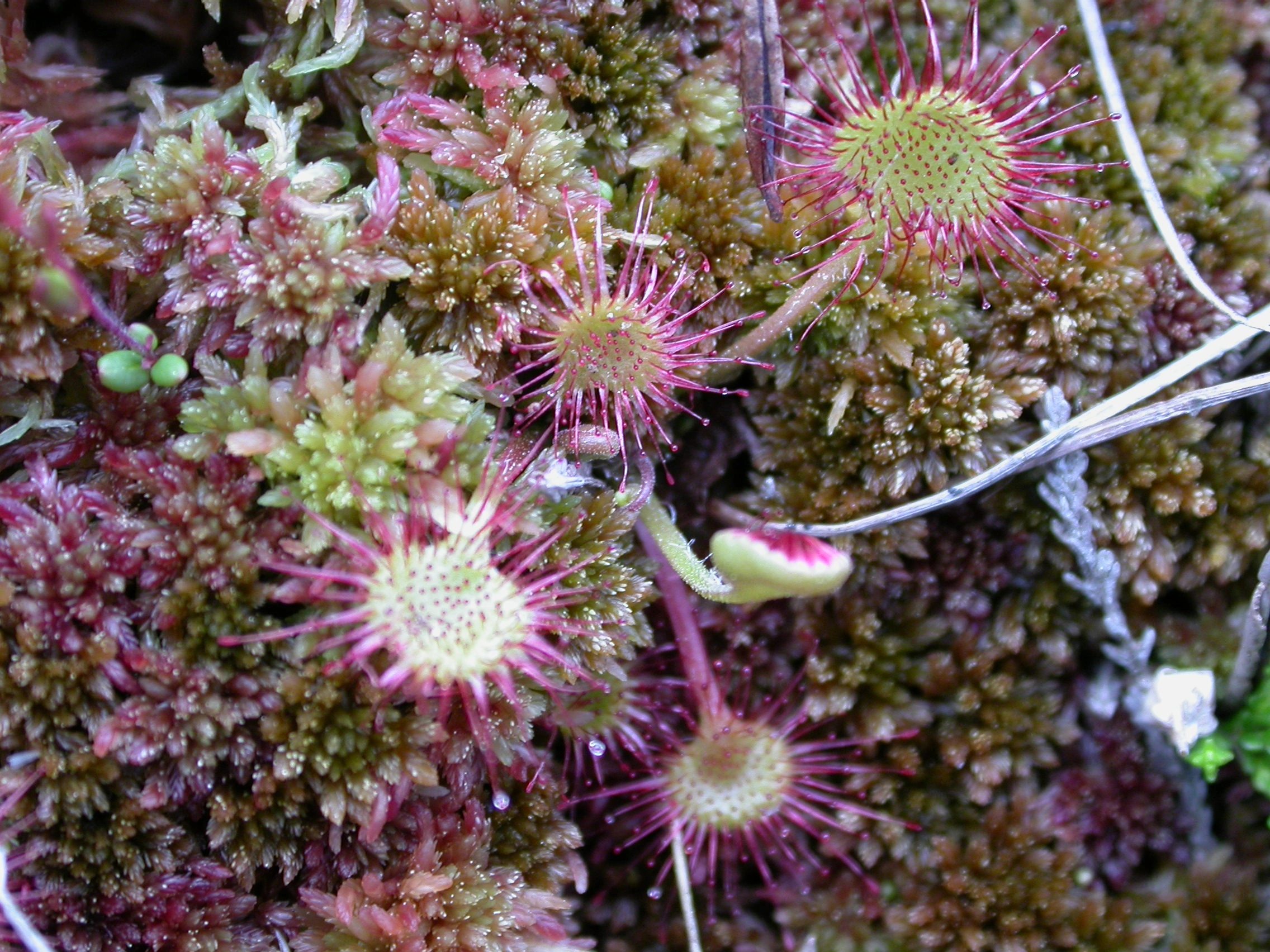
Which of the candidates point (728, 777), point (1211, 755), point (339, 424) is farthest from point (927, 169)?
point (1211, 755)

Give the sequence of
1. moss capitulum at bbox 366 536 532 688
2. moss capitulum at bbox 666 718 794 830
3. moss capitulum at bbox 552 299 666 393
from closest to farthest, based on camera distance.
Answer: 1. moss capitulum at bbox 366 536 532 688
2. moss capitulum at bbox 552 299 666 393
3. moss capitulum at bbox 666 718 794 830

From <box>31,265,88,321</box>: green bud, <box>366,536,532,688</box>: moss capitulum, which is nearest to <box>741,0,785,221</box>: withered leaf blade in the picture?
<box>366,536,532,688</box>: moss capitulum

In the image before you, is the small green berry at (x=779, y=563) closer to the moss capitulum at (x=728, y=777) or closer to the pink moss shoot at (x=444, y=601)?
the pink moss shoot at (x=444, y=601)

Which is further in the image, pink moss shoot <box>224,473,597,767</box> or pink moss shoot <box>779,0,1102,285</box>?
pink moss shoot <box>779,0,1102,285</box>

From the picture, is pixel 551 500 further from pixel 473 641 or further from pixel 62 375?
pixel 62 375

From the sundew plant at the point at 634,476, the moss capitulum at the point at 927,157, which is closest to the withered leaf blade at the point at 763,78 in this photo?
the sundew plant at the point at 634,476

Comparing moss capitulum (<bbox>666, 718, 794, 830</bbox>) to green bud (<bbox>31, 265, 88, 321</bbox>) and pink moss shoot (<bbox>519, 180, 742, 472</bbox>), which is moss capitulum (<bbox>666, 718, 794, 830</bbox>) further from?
green bud (<bbox>31, 265, 88, 321</bbox>)

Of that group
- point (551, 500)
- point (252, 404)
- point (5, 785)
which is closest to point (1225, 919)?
point (551, 500)
